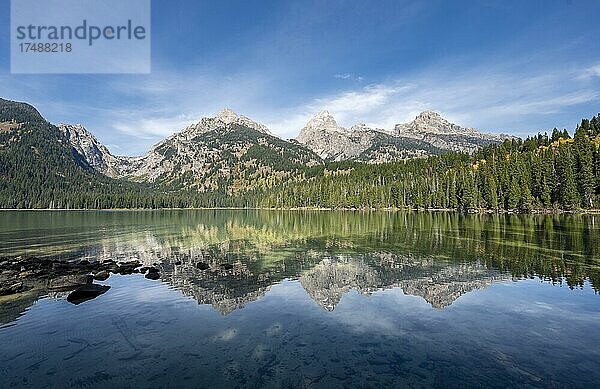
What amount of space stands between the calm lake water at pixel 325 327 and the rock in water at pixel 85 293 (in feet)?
3.40

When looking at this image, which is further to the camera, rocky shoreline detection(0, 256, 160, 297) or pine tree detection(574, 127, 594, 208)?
pine tree detection(574, 127, 594, 208)

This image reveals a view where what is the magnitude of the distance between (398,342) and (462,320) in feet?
21.6

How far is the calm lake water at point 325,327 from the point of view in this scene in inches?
673

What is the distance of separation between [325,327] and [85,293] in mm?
23197

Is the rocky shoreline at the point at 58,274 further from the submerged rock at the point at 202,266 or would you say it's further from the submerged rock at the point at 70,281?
the submerged rock at the point at 202,266

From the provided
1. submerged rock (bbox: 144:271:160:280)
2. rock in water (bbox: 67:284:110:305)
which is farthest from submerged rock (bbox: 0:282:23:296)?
submerged rock (bbox: 144:271:160:280)

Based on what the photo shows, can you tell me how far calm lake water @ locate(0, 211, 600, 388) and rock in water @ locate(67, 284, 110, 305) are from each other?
3.40ft

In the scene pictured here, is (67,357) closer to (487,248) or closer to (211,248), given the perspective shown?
(211,248)

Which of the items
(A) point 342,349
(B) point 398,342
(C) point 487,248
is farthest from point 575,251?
(A) point 342,349

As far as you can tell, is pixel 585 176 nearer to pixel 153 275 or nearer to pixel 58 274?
pixel 153 275

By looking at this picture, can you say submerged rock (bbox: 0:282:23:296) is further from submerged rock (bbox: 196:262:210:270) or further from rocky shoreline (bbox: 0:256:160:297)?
submerged rock (bbox: 196:262:210:270)

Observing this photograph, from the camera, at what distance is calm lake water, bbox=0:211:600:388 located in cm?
1709

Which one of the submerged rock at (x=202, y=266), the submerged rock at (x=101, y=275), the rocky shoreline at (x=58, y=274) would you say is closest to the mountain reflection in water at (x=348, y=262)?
the submerged rock at (x=202, y=266)

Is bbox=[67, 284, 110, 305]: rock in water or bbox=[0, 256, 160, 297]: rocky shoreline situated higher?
bbox=[0, 256, 160, 297]: rocky shoreline
